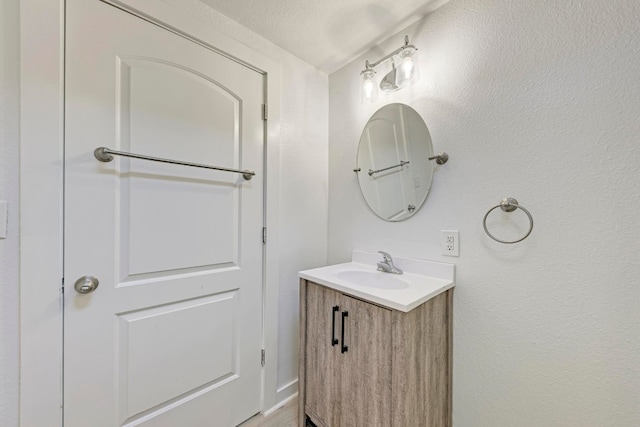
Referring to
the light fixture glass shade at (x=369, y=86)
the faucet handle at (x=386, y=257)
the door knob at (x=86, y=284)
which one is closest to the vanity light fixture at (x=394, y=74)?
the light fixture glass shade at (x=369, y=86)

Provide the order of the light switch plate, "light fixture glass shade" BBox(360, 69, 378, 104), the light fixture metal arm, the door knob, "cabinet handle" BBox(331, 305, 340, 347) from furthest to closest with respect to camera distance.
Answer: "light fixture glass shade" BBox(360, 69, 378, 104) → the light fixture metal arm → "cabinet handle" BBox(331, 305, 340, 347) → the door knob → the light switch plate

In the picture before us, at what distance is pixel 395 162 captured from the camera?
4.75 ft

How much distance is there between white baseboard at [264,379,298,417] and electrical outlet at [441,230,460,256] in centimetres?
127

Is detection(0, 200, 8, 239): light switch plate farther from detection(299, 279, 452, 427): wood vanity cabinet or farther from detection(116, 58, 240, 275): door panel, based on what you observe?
detection(299, 279, 452, 427): wood vanity cabinet

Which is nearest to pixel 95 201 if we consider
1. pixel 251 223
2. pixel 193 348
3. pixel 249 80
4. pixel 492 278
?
pixel 251 223

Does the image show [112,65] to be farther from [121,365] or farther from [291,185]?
[121,365]

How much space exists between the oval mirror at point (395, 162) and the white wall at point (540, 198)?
2.6 inches

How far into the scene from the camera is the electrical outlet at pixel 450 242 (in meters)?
1.17

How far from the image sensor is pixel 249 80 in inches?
54.2

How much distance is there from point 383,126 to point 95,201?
1.44 meters

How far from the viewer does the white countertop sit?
97 centimetres

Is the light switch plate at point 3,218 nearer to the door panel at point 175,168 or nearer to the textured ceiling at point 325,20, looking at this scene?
the door panel at point 175,168

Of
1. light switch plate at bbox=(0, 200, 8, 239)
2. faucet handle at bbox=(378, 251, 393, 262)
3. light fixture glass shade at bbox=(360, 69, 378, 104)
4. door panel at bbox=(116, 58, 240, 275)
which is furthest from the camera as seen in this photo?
light fixture glass shade at bbox=(360, 69, 378, 104)

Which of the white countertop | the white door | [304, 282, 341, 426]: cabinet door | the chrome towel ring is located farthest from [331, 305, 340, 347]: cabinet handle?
the chrome towel ring
